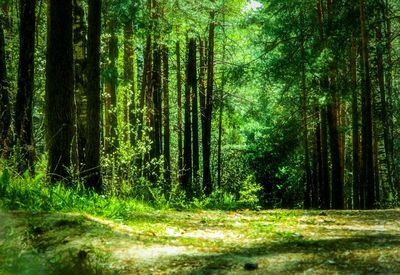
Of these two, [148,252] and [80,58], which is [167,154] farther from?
[148,252]

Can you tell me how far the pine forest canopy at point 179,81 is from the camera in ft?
26.8

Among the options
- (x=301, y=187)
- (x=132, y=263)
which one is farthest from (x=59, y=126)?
(x=301, y=187)

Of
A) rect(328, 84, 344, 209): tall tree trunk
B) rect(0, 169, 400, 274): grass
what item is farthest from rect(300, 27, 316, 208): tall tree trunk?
rect(0, 169, 400, 274): grass

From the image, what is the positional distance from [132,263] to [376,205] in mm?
12015

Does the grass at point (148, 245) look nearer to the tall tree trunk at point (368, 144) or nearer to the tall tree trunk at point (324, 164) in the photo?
the tall tree trunk at point (368, 144)

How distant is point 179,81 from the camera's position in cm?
2338

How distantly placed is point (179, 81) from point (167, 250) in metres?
19.5

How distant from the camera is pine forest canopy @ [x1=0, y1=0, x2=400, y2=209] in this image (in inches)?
321

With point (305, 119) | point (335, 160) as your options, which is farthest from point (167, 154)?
point (335, 160)

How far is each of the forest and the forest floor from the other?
0.05 ft

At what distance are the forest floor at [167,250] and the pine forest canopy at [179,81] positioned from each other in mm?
2388

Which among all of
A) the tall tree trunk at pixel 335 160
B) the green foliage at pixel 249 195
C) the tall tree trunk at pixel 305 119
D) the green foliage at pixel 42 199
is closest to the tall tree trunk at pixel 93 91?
the green foliage at pixel 42 199

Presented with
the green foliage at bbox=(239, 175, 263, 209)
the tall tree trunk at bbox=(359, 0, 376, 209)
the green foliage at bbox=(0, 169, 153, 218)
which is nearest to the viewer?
the green foliage at bbox=(0, 169, 153, 218)

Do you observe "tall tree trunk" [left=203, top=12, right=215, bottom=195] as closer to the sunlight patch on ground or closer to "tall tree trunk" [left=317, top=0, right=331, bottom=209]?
"tall tree trunk" [left=317, top=0, right=331, bottom=209]
